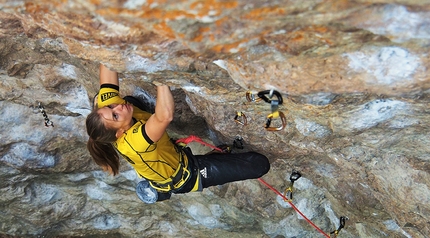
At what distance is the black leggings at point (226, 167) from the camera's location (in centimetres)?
288

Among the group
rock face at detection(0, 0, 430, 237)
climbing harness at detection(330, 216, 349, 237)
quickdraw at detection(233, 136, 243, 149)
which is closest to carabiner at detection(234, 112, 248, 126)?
rock face at detection(0, 0, 430, 237)

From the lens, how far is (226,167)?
2881 millimetres

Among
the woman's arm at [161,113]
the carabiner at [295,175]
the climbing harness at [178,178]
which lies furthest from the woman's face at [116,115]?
the carabiner at [295,175]

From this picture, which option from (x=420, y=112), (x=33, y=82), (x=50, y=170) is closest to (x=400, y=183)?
(x=420, y=112)

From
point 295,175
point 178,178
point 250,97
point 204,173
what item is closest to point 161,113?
point 250,97

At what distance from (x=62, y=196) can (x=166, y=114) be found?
8.07ft

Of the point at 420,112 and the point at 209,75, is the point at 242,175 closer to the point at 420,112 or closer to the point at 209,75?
the point at 209,75

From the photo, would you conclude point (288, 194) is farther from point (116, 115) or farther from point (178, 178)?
point (116, 115)

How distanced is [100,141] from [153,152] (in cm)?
33

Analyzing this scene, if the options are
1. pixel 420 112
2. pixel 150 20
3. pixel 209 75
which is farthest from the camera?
pixel 209 75

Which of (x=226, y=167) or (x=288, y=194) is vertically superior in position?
(x=226, y=167)

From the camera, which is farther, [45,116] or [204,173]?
[45,116]

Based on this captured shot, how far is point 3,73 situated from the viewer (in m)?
2.92

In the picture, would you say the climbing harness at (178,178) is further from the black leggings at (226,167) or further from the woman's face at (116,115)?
the woman's face at (116,115)
